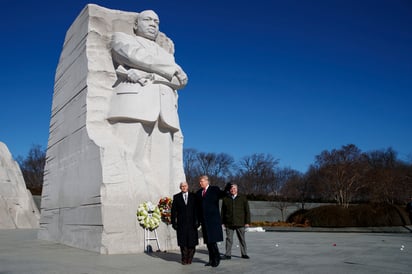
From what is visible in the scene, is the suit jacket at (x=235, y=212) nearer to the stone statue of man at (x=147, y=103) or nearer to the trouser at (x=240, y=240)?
the trouser at (x=240, y=240)

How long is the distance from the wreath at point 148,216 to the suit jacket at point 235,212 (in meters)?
1.54

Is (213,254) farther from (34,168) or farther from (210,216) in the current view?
(34,168)

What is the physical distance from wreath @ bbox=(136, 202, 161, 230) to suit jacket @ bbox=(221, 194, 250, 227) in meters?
1.54

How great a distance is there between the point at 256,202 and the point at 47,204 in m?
20.2

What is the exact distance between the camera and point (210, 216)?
21.1ft

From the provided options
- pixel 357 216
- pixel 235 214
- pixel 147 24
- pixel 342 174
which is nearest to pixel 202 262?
pixel 235 214

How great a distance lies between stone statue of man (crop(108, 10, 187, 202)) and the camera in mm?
8680

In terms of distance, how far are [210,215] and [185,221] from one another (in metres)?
0.44

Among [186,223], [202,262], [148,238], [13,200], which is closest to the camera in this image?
[186,223]

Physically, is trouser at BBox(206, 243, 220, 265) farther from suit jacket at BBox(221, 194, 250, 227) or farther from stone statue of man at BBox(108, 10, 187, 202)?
stone statue of man at BBox(108, 10, 187, 202)

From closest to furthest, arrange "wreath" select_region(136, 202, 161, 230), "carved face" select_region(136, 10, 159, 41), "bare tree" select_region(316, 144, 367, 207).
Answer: "wreath" select_region(136, 202, 161, 230), "carved face" select_region(136, 10, 159, 41), "bare tree" select_region(316, 144, 367, 207)

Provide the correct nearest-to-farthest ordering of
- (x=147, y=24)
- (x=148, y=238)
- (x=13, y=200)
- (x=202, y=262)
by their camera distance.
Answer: (x=202, y=262) < (x=148, y=238) < (x=147, y=24) < (x=13, y=200)

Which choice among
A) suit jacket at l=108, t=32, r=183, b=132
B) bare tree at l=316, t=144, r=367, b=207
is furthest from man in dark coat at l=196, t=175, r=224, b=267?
bare tree at l=316, t=144, r=367, b=207

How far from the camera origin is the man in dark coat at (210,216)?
6172 mm
